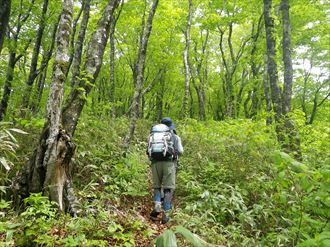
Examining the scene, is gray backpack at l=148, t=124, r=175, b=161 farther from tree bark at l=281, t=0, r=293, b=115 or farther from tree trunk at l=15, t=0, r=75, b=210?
tree bark at l=281, t=0, r=293, b=115

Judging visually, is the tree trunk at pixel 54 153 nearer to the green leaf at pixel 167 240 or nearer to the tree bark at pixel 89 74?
Result: the tree bark at pixel 89 74

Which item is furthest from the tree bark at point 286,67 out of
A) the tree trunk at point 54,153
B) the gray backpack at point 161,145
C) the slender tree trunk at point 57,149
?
the tree trunk at point 54,153

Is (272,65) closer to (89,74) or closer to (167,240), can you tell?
(89,74)

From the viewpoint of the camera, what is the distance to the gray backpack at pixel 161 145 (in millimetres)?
6273

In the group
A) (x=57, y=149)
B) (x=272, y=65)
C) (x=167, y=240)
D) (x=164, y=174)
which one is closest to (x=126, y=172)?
(x=164, y=174)

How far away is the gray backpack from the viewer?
20.6ft

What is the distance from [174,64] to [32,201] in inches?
821

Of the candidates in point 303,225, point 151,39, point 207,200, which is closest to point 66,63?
point 207,200

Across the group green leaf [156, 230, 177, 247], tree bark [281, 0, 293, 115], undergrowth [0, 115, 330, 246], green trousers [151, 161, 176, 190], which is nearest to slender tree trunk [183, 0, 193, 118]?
undergrowth [0, 115, 330, 246]

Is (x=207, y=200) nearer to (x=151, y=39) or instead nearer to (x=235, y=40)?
(x=151, y=39)

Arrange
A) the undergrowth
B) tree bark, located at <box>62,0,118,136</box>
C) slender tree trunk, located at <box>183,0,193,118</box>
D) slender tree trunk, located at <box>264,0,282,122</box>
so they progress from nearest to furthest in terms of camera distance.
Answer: the undergrowth → tree bark, located at <box>62,0,118,136</box> → slender tree trunk, located at <box>264,0,282,122</box> → slender tree trunk, located at <box>183,0,193,118</box>

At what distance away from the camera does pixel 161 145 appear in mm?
6301

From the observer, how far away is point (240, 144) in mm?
8391

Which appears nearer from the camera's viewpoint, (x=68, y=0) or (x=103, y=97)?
(x=68, y=0)
